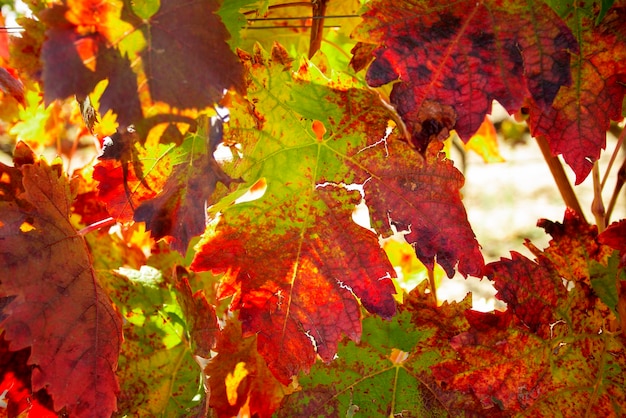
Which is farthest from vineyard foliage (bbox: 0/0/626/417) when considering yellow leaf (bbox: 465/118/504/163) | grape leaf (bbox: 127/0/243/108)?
yellow leaf (bbox: 465/118/504/163)

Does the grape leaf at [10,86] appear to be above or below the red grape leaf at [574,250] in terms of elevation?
above

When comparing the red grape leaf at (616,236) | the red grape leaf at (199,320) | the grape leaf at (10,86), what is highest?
the grape leaf at (10,86)

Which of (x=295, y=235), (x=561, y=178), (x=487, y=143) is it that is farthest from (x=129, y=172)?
(x=487, y=143)

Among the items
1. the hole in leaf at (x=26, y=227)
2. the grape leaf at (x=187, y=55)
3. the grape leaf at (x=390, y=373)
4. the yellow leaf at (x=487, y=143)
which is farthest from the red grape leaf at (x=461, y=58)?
the yellow leaf at (x=487, y=143)

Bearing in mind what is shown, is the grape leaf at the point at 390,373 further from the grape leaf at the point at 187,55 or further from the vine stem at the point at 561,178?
the grape leaf at the point at 187,55

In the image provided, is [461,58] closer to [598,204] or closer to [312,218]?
[312,218]

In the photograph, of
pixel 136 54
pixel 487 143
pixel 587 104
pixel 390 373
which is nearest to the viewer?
pixel 136 54
